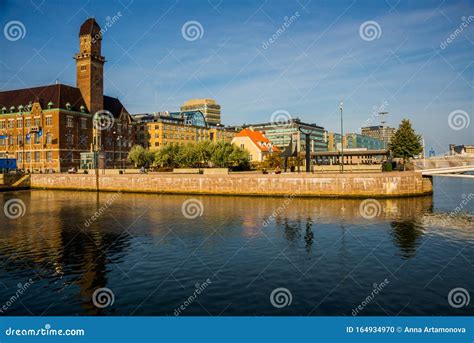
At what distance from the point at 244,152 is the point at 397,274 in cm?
7330

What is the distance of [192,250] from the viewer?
78.4 ft

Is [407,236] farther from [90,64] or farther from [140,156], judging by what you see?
[90,64]

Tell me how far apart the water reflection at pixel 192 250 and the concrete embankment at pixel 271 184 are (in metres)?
10.6

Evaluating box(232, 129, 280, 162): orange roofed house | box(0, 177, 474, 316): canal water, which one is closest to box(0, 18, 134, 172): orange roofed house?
box(232, 129, 280, 162): orange roofed house

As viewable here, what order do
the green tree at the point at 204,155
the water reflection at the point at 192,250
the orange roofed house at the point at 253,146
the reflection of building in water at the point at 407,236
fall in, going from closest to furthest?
the water reflection at the point at 192,250 → the reflection of building in water at the point at 407,236 → the green tree at the point at 204,155 → the orange roofed house at the point at 253,146

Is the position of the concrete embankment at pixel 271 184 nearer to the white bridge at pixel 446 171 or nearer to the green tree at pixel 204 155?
the white bridge at pixel 446 171

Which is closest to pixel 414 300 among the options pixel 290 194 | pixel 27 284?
Result: pixel 27 284

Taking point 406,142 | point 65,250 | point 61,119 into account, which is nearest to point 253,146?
point 406,142

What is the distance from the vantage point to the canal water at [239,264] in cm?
1529

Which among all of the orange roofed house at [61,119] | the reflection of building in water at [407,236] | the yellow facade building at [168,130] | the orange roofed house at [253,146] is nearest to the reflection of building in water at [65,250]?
the reflection of building in water at [407,236]

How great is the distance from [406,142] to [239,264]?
73.7 m

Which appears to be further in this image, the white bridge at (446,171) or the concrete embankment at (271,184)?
the concrete embankment at (271,184)

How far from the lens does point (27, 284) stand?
1775 cm

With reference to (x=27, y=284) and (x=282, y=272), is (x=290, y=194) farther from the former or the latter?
(x=27, y=284)
